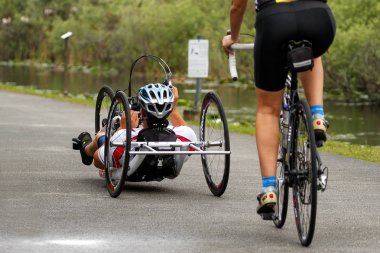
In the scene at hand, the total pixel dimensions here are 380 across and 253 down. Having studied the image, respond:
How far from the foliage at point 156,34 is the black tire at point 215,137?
37.2 metres

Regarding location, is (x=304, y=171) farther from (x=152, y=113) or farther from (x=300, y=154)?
(x=152, y=113)

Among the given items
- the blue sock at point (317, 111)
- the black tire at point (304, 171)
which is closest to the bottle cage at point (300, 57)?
the black tire at point (304, 171)

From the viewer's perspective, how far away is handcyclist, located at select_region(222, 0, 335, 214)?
23.4 ft

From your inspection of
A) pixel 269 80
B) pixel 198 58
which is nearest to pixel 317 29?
pixel 269 80

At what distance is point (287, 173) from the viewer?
7.44m

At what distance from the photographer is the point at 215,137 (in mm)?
10758

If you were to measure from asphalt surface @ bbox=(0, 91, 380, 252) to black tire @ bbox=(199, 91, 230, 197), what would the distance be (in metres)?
0.14

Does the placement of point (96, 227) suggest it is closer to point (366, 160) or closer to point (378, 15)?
point (366, 160)

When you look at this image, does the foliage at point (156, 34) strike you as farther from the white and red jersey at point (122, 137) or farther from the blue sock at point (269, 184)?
the blue sock at point (269, 184)

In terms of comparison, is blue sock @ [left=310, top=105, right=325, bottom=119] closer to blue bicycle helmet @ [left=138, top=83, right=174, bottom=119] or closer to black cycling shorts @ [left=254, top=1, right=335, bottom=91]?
black cycling shorts @ [left=254, top=1, right=335, bottom=91]

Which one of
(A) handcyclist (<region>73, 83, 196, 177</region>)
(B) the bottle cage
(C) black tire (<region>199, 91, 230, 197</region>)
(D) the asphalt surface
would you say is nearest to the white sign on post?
(D) the asphalt surface

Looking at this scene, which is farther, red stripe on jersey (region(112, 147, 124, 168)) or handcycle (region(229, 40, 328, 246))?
red stripe on jersey (region(112, 147, 124, 168))

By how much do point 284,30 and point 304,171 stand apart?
821 mm

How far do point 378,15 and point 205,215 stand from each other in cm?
4593
